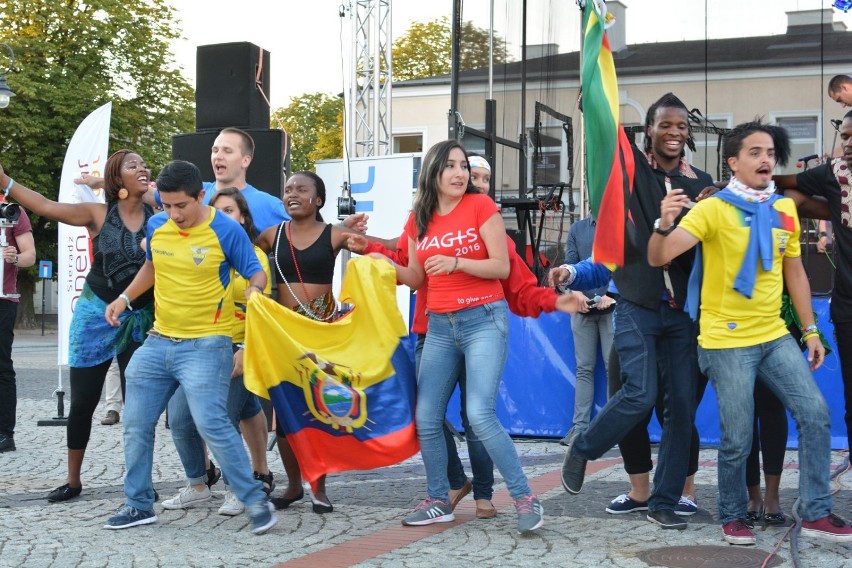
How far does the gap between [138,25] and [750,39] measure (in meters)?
27.1

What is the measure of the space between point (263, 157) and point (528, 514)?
5.43 m

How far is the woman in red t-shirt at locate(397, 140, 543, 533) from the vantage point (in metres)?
5.33

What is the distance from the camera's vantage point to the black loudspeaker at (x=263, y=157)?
32.0 ft

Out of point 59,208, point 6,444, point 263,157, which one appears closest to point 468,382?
point 59,208

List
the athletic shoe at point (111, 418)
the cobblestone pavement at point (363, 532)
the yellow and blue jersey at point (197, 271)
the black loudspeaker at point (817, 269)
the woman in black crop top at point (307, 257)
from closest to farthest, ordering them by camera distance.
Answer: the cobblestone pavement at point (363, 532) → the yellow and blue jersey at point (197, 271) → the woman in black crop top at point (307, 257) → the athletic shoe at point (111, 418) → the black loudspeaker at point (817, 269)

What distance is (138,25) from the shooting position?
3950 cm

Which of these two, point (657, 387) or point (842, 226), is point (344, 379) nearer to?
point (657, 387)

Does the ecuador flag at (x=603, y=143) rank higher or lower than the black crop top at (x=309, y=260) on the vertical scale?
higher

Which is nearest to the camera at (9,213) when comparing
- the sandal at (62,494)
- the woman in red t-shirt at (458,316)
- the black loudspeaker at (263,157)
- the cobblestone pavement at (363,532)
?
the black loudspeaker at (263,157)

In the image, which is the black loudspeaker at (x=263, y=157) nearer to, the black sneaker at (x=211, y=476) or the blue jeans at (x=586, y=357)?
the blue jeans at (x=586, y=357)

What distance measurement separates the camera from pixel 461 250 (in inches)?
214

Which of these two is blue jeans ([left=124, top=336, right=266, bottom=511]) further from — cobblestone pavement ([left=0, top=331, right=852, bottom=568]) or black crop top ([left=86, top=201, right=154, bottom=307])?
black crop top ([left=86, top=201, right=154, bottom=307])

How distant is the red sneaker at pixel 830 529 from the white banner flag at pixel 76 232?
7668mm

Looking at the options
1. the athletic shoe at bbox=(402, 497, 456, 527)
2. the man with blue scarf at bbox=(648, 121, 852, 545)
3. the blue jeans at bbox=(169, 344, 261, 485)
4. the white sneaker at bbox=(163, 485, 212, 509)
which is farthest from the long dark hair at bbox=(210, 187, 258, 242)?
the man with blue scarf at bbox=(648, 121, 852, 545)
